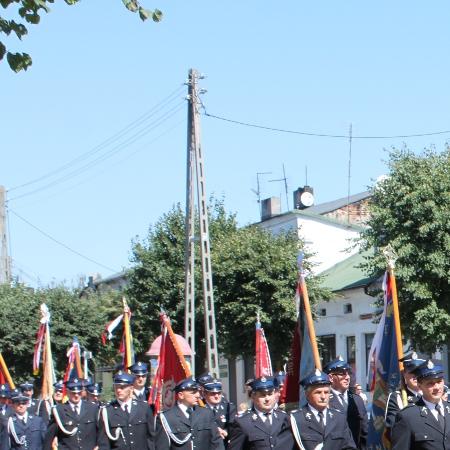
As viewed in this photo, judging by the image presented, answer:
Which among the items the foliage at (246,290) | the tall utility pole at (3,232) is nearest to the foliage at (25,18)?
the foliage at (246,290)

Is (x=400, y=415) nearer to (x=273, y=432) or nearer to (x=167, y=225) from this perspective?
(x=273, y=432)

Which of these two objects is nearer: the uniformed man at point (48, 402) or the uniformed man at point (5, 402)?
the uniformed man at point (5, 402)

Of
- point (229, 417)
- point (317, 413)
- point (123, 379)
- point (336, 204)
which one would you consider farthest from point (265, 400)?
point (336, 204)

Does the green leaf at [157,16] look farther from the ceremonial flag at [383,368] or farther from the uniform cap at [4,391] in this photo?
the uniform cap at [4,391]

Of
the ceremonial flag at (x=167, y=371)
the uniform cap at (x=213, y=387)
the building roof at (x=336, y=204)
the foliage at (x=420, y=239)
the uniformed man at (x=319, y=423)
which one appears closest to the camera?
the uniformed man at (x=319, y=423)

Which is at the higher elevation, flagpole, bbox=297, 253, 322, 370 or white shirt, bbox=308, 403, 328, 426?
flagpole, bbox=297, 253, 322, 370

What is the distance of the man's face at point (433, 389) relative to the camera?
7855 mm

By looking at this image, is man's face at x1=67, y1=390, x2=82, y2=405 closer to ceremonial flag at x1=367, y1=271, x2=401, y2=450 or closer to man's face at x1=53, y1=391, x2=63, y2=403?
ceremonial flag at x1=367, y1=271, x2=401, y2=450

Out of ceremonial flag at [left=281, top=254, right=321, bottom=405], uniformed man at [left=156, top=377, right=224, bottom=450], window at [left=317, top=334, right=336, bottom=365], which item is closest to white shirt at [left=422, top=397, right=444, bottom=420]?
ceremonial flag at [left=281, top=254, right=321, bottom=405]

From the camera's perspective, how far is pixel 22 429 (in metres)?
16.2

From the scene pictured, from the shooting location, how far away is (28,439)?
16.2 m

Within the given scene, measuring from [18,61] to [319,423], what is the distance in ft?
12.9

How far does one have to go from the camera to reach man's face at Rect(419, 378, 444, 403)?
7855 millimetres

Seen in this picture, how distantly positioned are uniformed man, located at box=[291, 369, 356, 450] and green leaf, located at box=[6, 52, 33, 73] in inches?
140
